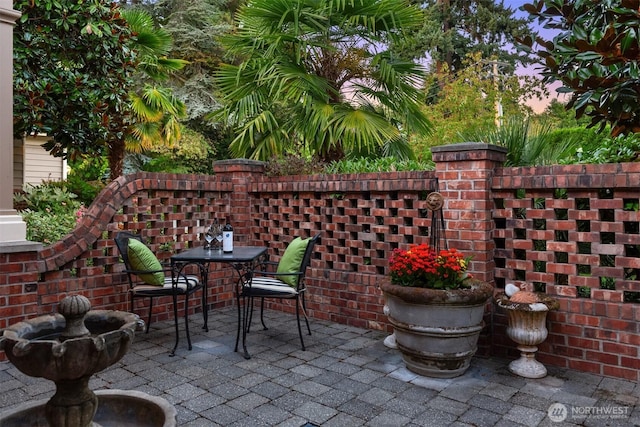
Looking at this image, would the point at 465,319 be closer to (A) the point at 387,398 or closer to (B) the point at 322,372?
(A) the point at 387,398

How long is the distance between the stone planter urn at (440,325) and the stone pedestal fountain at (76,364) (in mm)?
1664

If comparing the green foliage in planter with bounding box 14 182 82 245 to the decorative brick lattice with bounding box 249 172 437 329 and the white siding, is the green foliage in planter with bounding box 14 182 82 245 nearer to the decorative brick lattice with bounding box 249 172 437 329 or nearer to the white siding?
the white siding

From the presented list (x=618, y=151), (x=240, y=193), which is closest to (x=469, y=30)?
(x=240, y=193)

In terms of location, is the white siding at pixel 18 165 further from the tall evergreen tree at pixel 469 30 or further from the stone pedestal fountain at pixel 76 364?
the tall evergreen tree at pixel 469 30

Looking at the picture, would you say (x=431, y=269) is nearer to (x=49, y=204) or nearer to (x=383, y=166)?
(x=383, y=166)

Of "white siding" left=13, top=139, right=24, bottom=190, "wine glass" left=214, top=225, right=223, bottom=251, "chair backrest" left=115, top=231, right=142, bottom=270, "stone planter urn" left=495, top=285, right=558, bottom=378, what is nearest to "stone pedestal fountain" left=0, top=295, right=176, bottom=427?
"chair backrest" left=115, top=231, right=142, bottom=270

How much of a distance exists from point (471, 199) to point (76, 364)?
2719mm

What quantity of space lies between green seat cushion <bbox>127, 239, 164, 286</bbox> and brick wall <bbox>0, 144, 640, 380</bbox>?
51cm

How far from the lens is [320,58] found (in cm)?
610

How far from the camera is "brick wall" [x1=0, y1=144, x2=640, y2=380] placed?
303cm

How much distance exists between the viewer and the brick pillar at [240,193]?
205 inches

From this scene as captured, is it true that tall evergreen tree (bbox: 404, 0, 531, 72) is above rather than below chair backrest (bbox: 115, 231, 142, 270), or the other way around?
above

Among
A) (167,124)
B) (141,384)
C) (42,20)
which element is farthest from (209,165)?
(141,384)

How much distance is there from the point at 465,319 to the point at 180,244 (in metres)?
2.95
